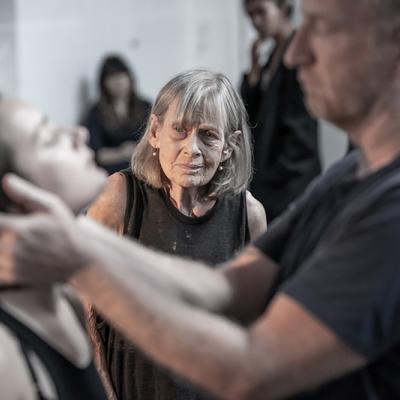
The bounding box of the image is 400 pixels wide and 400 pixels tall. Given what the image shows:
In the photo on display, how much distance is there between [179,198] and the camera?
7.82 feet

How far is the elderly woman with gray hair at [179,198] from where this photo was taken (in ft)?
7.53

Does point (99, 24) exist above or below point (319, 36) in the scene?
below

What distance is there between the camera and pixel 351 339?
1196mm

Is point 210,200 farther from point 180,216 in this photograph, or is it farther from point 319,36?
point 319,36

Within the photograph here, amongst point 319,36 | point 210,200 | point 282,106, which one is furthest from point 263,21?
point 319,36

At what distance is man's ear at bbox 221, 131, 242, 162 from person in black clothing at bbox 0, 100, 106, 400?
1.05 m

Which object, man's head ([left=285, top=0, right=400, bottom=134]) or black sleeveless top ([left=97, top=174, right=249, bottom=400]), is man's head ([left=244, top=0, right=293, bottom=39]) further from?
man's head ([left=285, top=0, right=400, bottom=134])

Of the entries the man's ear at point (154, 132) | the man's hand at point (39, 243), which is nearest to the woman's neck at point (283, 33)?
the man's ear at point (154, 132)

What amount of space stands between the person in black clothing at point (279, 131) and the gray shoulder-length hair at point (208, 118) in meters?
1.23

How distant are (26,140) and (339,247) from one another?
0.50 meters

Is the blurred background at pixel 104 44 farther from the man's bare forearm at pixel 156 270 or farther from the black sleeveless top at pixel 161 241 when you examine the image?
the man's bare forearm at pixel 156 270

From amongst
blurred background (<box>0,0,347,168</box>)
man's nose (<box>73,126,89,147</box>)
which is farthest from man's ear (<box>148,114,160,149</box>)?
blurred background (<box>0,0,347,168</box>)

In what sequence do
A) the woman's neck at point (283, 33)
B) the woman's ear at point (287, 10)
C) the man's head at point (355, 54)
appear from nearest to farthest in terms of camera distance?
1. the man's head at point (355, 54)
2. the woman's neck at point (283, 33)
3. the woman's ear at point (287, 10)

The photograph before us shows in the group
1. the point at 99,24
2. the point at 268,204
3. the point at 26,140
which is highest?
the point at 26,140
